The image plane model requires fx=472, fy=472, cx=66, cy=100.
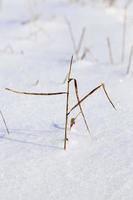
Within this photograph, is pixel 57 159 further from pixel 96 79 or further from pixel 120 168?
pixel 96 79

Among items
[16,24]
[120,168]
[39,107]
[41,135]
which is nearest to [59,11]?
[16,24]

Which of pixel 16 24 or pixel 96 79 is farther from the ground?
pixel 96 79

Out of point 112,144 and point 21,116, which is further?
point 21,116

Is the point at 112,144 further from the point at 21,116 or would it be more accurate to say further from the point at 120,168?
the point at 21,116

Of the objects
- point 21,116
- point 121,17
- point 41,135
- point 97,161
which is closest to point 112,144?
point 97,161

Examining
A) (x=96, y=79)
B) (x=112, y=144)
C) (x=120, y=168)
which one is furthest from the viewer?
(x=96, y=79)

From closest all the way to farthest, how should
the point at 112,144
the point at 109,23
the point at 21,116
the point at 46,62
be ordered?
the point at 112,144, the point at 21,116, the point at 46,62, the point at 109,23
